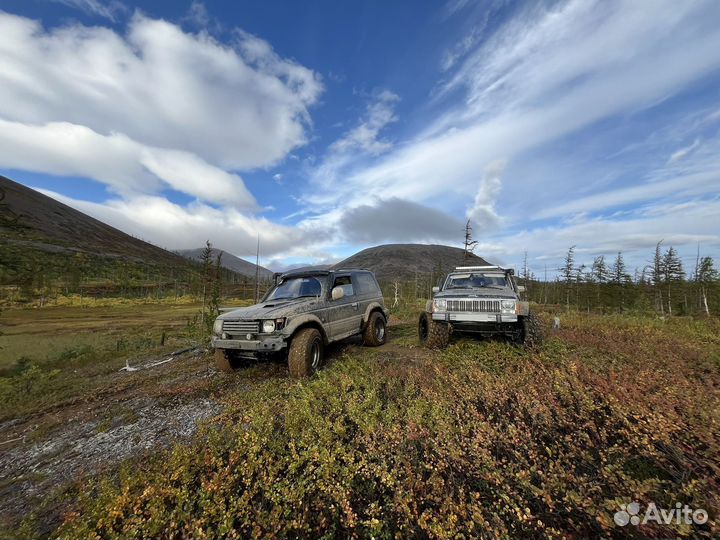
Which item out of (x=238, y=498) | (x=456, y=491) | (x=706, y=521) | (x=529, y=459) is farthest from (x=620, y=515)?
(x=238, y=498)

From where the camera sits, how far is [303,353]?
230 inches

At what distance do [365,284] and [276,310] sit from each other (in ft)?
12.1

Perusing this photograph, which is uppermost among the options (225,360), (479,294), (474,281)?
(474,281)

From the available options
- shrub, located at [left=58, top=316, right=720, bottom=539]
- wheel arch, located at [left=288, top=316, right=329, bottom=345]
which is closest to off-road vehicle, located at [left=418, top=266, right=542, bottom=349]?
shrub, located at [left=58, top=316, right=720, bottom=539]

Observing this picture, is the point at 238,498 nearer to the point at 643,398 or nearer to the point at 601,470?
the point at 601,470

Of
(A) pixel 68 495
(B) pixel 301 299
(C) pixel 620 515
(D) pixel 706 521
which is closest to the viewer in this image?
(D) pixel 706 521

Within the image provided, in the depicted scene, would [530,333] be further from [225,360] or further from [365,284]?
[225,360]

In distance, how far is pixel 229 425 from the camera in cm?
409

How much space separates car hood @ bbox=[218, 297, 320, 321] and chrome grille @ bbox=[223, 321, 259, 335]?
10 centimetres

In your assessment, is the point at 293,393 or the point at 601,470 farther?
the point at 293,393

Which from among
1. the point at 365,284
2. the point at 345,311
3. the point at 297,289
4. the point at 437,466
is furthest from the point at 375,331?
the point at 437,466

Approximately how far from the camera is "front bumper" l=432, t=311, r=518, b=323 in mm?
6742

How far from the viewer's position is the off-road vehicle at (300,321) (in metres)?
5.83

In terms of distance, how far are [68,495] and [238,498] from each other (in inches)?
77.3
